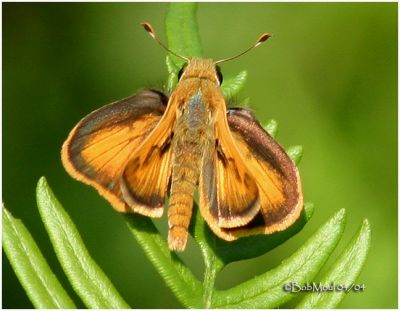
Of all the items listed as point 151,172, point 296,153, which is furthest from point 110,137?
point 296,153

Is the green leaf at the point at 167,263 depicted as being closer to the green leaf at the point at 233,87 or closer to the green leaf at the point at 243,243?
the green leaf at the point at 243,243

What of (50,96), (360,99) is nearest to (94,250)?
(50,96)

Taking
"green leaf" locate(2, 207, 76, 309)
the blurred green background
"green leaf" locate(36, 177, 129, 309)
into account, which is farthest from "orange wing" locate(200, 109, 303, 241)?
the blurred green background

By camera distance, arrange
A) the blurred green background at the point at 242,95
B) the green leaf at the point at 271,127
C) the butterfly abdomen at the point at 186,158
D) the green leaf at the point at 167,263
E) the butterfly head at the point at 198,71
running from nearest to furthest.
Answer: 1. the green leaf at the point at 167,263
2. the butterfly abdomen at the point at 186,158
3. the green leaf at the point at 271,127
4. the butterfly head at the point at 198,71
5. the blurred green background at the point at 242,95

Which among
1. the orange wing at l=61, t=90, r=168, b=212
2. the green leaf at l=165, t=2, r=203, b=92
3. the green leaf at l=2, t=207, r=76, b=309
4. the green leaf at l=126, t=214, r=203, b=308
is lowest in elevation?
the green leaf at l=126, t=214, r=203, b=308

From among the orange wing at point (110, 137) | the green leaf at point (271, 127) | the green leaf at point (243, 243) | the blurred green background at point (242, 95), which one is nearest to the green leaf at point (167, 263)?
the green leaf at point (243, 243)

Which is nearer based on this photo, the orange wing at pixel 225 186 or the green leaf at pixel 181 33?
the orange wing at pixel 225 186

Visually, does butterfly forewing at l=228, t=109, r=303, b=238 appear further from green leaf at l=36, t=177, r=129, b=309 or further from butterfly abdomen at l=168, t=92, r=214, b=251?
green leaf at l=36, t=177, r=129, b=309
